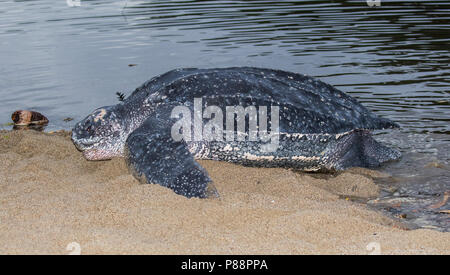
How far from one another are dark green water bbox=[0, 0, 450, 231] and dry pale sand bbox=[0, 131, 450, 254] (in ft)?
1.71

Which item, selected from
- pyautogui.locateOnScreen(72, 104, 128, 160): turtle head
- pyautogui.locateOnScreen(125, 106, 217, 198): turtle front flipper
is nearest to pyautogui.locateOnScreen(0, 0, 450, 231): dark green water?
pyautogui.locateOnScreen(125, 106, 217, 198): turtle front flipper

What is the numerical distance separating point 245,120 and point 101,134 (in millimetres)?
1143

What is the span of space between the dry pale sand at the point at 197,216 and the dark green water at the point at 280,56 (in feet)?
1.71

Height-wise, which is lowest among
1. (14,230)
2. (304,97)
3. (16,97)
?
(16,97)

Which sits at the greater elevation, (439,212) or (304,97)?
(304,97)

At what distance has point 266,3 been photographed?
1638 centimetres

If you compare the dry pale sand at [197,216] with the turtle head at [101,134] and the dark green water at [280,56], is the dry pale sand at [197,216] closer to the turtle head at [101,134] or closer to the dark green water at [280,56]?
the turtle head at [101,134]

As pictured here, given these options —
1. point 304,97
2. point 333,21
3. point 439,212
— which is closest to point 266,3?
point 333,21

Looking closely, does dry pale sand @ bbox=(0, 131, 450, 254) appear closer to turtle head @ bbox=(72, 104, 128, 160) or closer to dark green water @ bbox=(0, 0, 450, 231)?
turtle head @ bbox=(72, 104, 128, 160)

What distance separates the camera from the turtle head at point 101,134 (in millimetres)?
4070

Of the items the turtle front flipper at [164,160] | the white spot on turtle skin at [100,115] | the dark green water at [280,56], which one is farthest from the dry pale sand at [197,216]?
the dark green water at [280,56]

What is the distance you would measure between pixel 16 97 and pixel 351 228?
562cm

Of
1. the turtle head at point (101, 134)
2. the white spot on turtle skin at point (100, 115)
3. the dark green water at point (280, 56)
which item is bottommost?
the dark green water at point (280, 56)

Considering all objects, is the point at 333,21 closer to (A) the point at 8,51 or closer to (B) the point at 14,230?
(A) the point at 8,51
